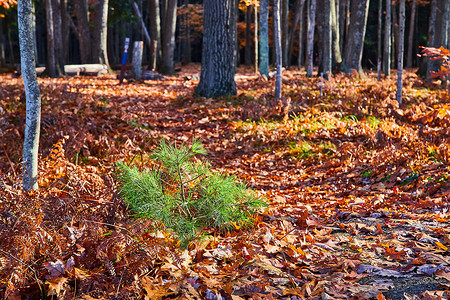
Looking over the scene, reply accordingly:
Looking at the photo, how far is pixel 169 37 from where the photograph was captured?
62.5ft

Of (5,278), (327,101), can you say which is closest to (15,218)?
(5,278)

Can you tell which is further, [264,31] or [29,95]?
[264,31]

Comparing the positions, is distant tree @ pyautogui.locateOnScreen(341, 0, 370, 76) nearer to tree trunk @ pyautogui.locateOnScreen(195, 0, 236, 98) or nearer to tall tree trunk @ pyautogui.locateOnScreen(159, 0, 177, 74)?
tree trunk @ pyautogui.locateOnScreen(195, 0, 236, 98)

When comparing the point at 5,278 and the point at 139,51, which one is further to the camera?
the point at 139,51

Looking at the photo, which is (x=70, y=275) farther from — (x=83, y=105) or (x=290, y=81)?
(x=290, y=81)

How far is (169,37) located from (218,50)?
29.3ft

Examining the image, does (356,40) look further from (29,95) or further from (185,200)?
(29,95)

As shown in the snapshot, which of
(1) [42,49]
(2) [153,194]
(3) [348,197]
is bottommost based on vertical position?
(3) [348,197]

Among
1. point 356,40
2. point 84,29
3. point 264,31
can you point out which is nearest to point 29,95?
point 264,31

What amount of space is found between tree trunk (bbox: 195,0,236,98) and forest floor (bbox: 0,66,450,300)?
62 centimetres

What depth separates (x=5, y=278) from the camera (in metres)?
2.52

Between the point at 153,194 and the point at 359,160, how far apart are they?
3.92m

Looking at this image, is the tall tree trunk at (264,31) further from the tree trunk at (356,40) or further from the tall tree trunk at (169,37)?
the tall tree trunk at (169,37)

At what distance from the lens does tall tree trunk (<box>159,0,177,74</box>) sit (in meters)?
19.0
